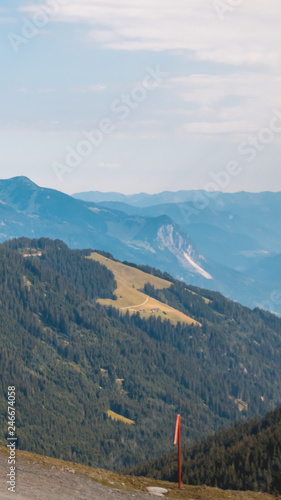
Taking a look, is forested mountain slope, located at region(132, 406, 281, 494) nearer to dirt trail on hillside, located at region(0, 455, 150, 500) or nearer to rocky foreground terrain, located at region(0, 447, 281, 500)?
rocky foreground terrain, located at region(0, 447, 281, 500)

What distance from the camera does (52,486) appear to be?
59.3 metres

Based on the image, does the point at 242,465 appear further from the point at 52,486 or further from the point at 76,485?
the point at 52,486

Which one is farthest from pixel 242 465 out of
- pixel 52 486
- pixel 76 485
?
pixel 52 486

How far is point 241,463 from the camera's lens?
112750 millimetres

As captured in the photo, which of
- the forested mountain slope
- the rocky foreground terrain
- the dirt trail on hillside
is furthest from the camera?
the forested mountain slope

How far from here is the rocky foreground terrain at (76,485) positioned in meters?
57.1

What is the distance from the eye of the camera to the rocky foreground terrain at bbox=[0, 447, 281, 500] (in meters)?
57.1

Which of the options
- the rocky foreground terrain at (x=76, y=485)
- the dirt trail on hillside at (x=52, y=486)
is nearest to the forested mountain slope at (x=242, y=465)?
the rocky foreground terrain at (x=76, y=485)

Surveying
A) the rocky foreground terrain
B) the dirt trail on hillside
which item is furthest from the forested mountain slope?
the dirt trail on hillside

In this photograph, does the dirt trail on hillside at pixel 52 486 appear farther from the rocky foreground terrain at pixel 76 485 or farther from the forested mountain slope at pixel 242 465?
the forested mountain slope at pixel 242 465

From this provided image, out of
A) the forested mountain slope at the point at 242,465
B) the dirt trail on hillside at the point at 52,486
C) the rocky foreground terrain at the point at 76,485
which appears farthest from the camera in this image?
the forested mountain slope at the point at 242,465

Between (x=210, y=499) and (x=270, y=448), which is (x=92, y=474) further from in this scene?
(x=270, y=448)

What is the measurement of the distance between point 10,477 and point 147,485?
17.3 metres

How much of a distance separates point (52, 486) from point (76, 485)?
310 cm
